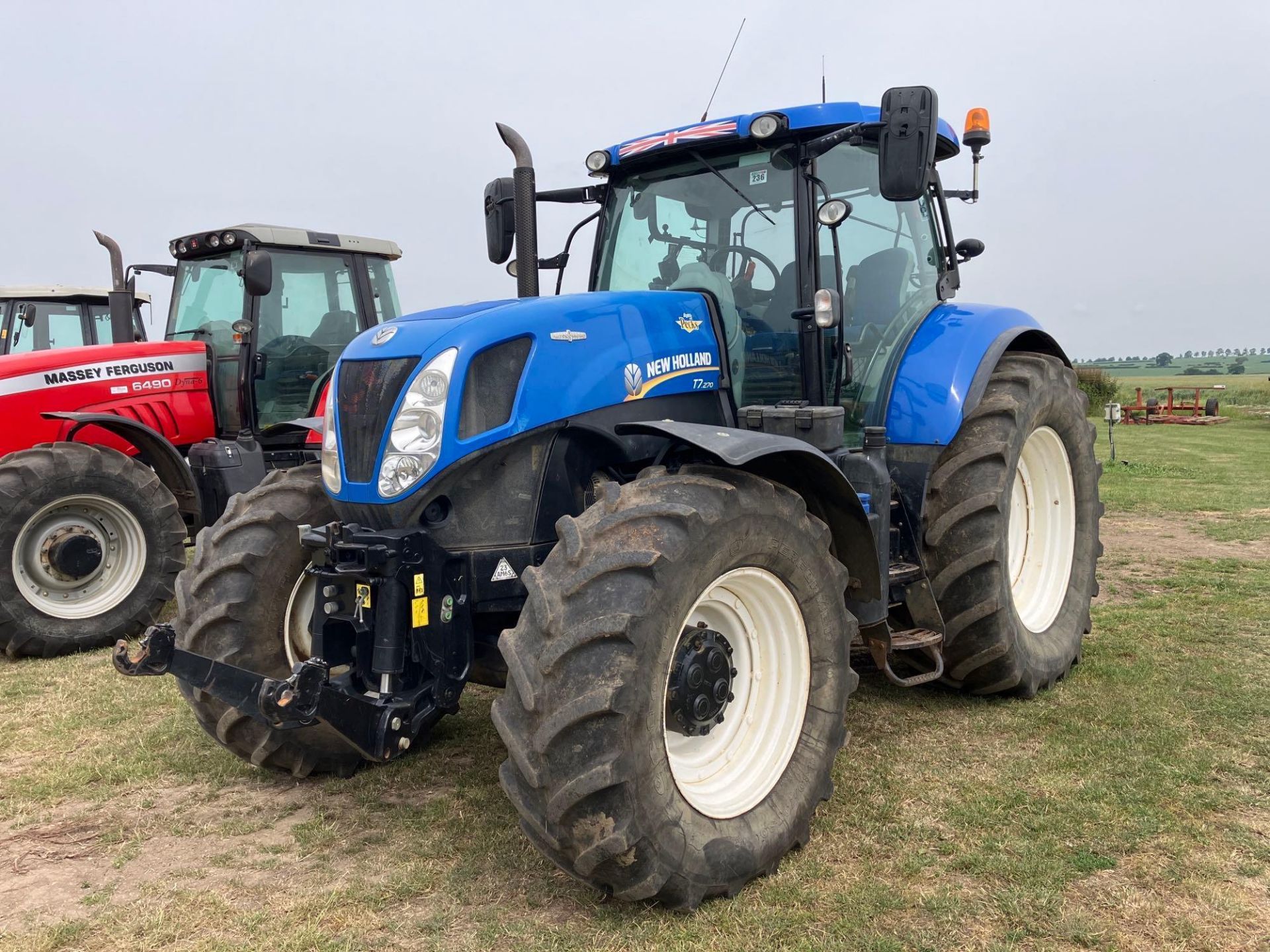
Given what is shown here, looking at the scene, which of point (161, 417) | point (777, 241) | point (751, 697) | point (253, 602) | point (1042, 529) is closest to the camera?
point (751, 697)

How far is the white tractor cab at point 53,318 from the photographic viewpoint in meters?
9.24

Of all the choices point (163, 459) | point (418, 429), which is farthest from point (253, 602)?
point (163, 459)

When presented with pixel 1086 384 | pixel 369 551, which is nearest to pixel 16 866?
pixel 369 551

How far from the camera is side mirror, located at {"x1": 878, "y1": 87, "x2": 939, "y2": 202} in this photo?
3479 millimetres

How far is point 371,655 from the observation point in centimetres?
324

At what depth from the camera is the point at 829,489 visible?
359 cm

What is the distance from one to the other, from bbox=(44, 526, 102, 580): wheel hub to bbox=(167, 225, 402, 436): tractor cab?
Answer: 1382mm

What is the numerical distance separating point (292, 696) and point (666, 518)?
1.20m

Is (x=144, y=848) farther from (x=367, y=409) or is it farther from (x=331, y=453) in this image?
(x=367, y=409)

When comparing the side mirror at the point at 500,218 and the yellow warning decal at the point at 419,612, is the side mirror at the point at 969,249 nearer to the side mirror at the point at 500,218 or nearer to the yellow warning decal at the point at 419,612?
the side mirror at the point at 500,218

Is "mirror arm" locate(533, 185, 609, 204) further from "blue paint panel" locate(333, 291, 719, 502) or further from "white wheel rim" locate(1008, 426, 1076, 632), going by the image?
"white wheel rim" locate(1008, 426, 1076, 632)

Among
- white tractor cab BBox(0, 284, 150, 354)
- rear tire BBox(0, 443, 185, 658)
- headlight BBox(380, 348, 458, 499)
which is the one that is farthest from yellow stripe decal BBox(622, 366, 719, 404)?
white tractor cab BBox(0, 284, 150, 354)

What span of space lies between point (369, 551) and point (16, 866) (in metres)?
1.60

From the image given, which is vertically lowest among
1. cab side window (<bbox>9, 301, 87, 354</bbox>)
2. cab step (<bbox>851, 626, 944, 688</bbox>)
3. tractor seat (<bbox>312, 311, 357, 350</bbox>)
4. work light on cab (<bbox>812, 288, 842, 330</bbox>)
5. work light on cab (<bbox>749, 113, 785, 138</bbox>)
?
cab step (<bbox>851, 626, 944, 688</bbox>)
